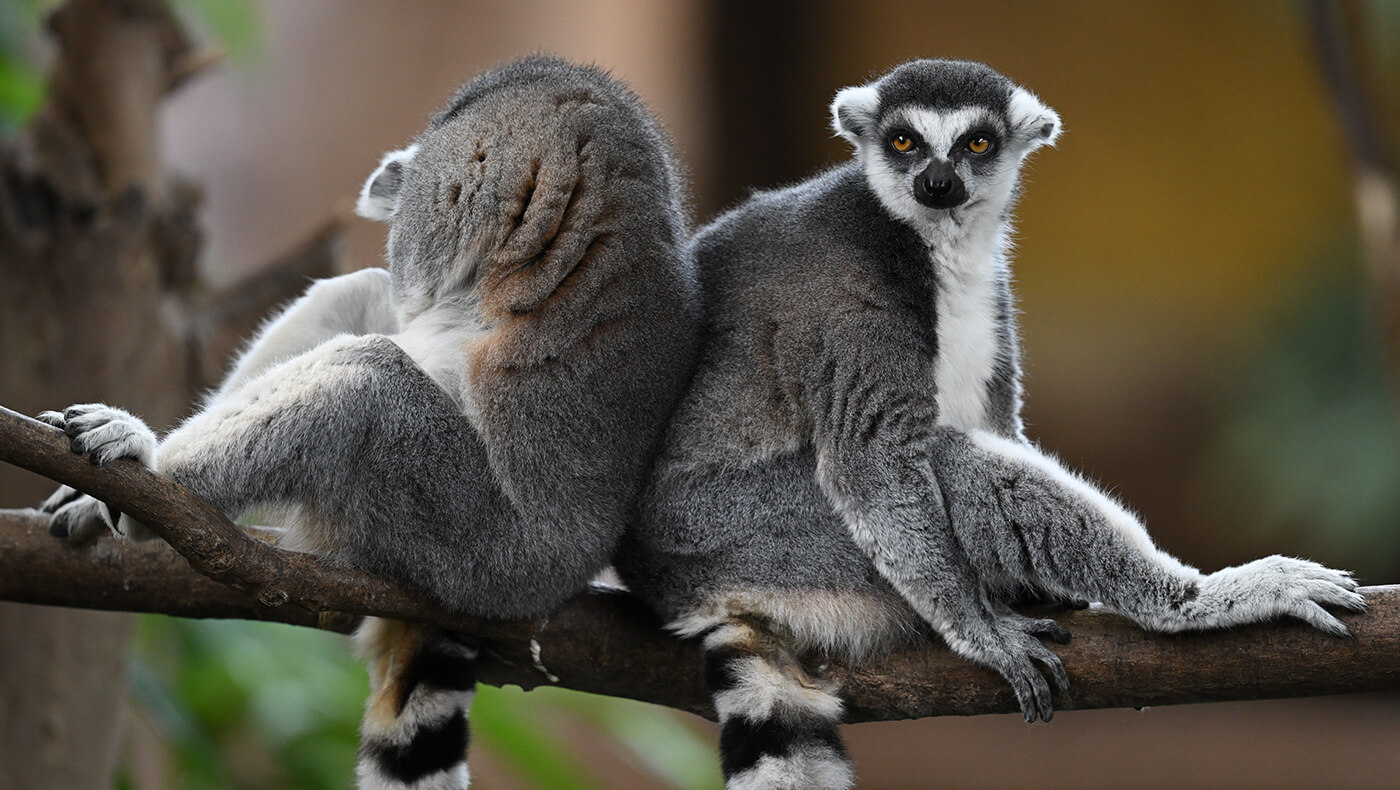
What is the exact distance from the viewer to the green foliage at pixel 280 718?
5762 millimetres

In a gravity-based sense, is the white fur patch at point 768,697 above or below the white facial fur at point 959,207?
below

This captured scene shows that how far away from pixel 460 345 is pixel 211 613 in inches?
47.8

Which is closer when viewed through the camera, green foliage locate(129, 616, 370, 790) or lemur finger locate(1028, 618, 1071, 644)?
lemur finger locate(1028, 618, 1071, 644)

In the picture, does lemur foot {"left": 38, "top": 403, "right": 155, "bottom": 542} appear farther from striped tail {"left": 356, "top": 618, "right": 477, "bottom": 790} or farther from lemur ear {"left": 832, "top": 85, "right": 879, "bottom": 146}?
lemur ear {"left": 832, "top": 85, "right": 879, "bottom": 146}

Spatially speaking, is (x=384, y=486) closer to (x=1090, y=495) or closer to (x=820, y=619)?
(x=820, y=619)

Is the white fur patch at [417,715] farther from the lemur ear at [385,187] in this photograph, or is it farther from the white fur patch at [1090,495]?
the white fur patch at [1090,495]

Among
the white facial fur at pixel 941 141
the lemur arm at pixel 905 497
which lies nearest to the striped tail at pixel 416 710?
the lemur arm at pixel 905 497

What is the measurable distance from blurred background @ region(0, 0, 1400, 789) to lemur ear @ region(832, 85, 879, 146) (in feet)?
16.3

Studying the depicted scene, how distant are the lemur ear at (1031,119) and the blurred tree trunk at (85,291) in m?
3.84

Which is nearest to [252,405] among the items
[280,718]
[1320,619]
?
[1320,619]

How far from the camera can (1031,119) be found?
11.9ft

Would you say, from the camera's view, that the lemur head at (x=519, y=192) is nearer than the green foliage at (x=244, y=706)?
Yes

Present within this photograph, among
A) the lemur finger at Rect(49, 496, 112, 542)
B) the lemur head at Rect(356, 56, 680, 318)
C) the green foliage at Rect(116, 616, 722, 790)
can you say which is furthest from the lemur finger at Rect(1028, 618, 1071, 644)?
the green foliage at Rect(116, 616, 722, 790)

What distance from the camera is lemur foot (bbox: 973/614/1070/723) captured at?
3.11 metres
